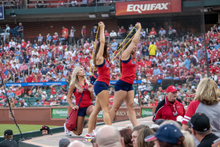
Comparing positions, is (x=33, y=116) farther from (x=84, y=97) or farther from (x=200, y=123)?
(x=200, y=123)

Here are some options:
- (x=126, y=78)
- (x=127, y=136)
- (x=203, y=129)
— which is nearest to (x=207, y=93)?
(x=203, y=129)

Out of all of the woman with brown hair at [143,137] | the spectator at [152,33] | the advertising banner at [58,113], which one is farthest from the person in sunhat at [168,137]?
the spectator at [152,33]

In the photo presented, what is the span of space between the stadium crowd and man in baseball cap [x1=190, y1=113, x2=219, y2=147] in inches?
180

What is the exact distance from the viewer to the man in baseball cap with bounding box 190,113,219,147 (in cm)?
271

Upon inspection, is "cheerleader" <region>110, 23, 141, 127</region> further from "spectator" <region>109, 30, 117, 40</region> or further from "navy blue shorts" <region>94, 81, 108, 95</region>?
"spectator" <region>109, 30, 117, 40</region>

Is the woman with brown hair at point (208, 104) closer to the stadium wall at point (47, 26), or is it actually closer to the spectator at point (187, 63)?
the spectator at point (187, 63)

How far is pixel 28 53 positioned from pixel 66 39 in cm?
351

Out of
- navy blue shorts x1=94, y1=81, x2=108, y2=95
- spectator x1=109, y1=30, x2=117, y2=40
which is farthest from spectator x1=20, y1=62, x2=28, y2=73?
navy blue shorts x1=94, y1=81, x2=108, y2=95

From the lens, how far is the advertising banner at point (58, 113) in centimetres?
1324

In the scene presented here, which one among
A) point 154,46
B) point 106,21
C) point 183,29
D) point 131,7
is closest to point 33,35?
point 106,21

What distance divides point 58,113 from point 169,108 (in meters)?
9.63

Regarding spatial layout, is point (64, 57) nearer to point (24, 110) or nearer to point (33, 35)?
point (24, 110)

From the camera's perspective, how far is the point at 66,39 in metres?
22.4

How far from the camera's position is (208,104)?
332 centimetres
